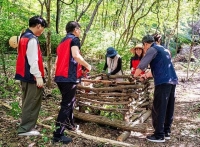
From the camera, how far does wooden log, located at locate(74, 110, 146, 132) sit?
500 cm

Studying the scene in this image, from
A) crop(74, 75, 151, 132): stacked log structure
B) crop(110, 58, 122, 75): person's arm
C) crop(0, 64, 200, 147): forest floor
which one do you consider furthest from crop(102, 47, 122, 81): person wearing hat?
crop(0, 64, 200, 147): forest floor

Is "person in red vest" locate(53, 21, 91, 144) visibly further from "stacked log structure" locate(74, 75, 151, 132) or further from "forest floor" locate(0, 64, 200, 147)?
"stacked log structure" locate(74, 75, 151, 132)

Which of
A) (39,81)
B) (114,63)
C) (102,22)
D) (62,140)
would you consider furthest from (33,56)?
(102,22)

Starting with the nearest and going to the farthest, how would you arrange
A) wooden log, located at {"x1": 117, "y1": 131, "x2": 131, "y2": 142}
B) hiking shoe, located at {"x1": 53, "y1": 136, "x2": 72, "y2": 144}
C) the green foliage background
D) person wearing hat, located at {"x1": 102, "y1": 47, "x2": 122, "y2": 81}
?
hiking shoe, located at {"x1": 53, "y1": 136, "x2": 72, "y2": 144}
wooden log, located at {"x1": 117, "y1": 131, "x2": 131, "y2": 142}
person wearing hat, located at {"x1": 102, "y1": 47, "x2": 122, "y2": 81}
the green foliage background

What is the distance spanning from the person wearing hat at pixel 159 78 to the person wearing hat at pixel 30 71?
170cm

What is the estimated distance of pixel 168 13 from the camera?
14383mm

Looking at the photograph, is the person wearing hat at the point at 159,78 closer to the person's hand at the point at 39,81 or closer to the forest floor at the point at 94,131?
the forest floor at the point at 94,131

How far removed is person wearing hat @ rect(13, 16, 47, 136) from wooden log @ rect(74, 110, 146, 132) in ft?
3.86

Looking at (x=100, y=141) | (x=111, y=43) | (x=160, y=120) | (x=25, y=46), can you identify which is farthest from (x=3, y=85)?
(x=111, y=43)

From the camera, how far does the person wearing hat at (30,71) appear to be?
420 centimetres

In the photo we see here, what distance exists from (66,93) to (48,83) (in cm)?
369

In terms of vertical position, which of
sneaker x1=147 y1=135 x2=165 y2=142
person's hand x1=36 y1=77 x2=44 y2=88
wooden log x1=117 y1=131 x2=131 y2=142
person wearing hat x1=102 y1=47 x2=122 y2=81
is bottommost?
sneaker x1=147 y1=135 x2=165 y2=142

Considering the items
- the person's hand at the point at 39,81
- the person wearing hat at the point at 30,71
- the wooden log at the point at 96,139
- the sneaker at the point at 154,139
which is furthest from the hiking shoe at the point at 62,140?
the sneaker at the point at 154,139

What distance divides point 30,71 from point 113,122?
1932 millimetres
